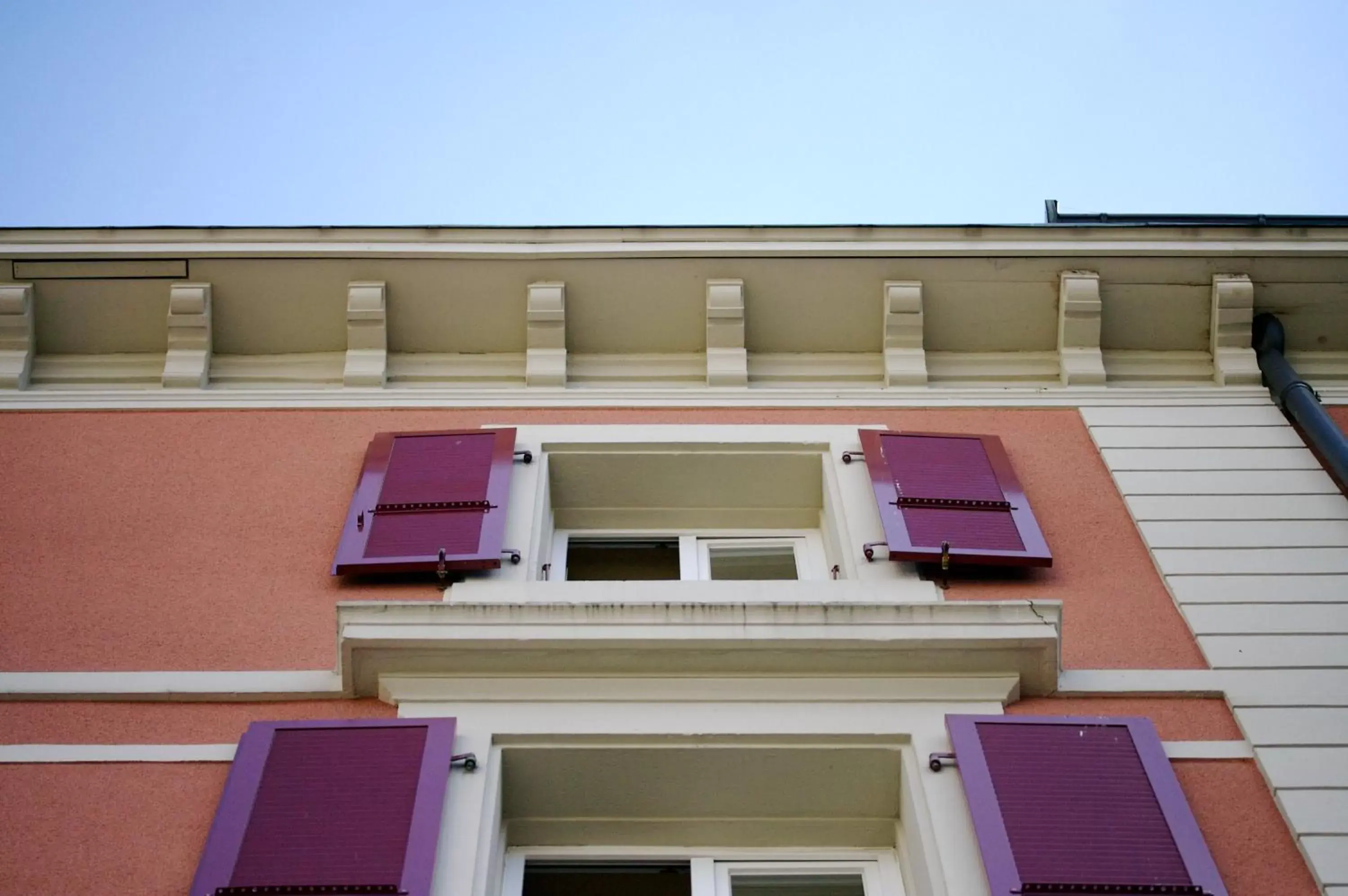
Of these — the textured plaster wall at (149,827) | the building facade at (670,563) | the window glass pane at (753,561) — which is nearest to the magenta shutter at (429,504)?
the building facade at (670,563)

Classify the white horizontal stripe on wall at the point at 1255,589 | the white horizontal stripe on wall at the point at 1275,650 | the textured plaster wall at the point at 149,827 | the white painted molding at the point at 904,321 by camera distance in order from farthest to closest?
the white painted molding at the point at 904,321 < the white horizontal stripe on wall at the point at 1255,589 < the white horizontal stripe on wall at the point at 1275,650 < the textured plaster wall at the point at 149,827

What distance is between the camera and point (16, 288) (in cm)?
895

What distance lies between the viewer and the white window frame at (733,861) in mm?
5781

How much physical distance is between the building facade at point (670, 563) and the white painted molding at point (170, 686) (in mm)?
18

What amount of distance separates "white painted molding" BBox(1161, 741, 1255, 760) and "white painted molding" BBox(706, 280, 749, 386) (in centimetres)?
367

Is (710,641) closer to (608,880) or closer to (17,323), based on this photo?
(608,880)

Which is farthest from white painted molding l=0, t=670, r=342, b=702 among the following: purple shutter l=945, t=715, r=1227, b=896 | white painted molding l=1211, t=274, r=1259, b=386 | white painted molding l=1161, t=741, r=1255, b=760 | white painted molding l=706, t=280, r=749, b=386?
white painted molding l=1211, t=274, r=1259, b=386

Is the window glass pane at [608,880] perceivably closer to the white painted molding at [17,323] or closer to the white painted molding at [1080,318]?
the white painted molding at [1080,318]

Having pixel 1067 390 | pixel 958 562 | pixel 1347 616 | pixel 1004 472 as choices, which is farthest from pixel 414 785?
pixel 1067 390

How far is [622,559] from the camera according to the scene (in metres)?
7.93

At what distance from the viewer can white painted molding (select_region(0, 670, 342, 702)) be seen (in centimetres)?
615

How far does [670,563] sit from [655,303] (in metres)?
1.90

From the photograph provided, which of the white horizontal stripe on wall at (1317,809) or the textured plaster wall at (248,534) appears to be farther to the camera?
the textured plaster wall at (248,534)

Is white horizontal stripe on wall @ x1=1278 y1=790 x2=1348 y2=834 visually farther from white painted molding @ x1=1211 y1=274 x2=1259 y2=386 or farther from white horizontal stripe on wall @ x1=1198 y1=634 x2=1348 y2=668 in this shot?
white painted molding @ x1=1211 y1=274 x2=1259 y2=386
